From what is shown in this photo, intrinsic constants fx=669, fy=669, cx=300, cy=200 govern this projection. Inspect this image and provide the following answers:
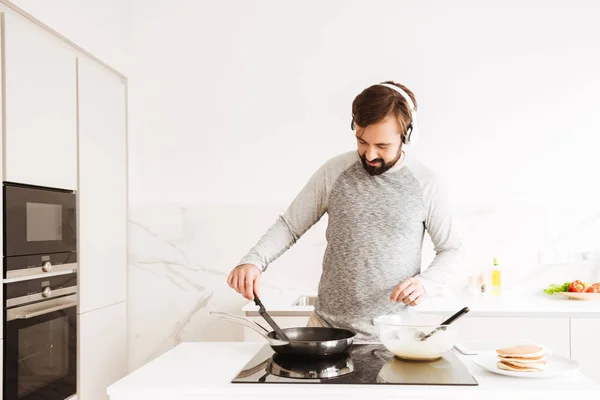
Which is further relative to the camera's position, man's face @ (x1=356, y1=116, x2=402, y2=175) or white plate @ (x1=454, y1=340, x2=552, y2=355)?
man's face @ (x1=356, y1=116, x2=402, y2=175)

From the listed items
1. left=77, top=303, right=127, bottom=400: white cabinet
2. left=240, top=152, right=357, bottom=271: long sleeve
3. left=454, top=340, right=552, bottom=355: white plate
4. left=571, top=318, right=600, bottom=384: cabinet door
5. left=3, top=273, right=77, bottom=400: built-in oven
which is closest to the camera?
left=454, top=340, right=552, bottom=355: white plate

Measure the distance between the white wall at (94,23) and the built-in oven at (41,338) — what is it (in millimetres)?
1120

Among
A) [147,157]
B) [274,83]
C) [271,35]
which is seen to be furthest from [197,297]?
[271,35]

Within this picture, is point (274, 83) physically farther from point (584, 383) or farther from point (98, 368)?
point (584, 383)

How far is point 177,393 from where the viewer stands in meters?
1.52

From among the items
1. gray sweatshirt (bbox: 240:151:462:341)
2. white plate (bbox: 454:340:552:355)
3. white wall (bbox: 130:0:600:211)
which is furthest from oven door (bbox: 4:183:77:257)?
white plate (bbox: 454:340:552:355)

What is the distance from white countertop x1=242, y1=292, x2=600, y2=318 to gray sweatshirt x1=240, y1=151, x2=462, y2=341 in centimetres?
94

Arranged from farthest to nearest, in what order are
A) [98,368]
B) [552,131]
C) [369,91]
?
[552,131], [98,368], [369,91]

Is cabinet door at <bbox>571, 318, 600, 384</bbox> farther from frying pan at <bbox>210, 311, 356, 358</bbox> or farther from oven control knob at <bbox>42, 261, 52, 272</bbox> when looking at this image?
oven control knob at <bbox>42, 261, 52, 272</bbox>

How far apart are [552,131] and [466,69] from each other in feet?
1.91

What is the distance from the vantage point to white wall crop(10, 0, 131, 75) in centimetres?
291

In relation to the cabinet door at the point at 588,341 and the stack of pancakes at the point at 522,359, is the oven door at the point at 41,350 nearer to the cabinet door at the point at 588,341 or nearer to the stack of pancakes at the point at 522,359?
the stack of pancakes at the point at 522,359

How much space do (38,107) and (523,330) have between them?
236cm

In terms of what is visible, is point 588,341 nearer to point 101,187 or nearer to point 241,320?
point 241,320
